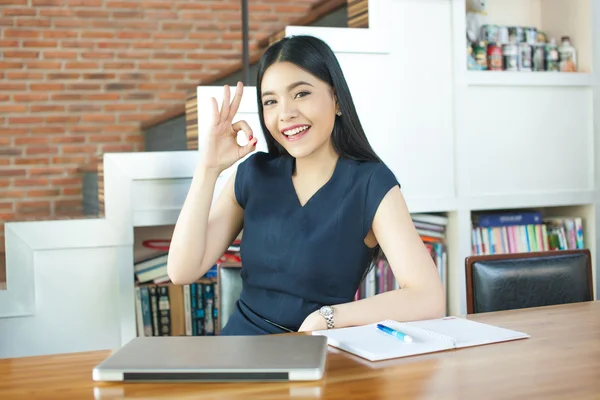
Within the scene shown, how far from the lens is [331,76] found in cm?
182

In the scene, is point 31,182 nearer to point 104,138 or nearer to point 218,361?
point 104,138

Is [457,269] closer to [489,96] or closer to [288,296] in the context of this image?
[489,96]

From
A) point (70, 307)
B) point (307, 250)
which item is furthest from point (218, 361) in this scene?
point (70, 307)

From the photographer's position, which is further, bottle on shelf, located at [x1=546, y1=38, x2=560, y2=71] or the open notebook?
bottle on shelf, located at [x1=546, y1=38, x2=560, y2=71]

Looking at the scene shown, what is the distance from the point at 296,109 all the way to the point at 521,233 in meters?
1.75

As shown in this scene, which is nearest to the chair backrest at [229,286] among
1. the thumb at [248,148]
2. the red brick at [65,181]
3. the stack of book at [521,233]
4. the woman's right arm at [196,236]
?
the woman's right arm at [196,236]

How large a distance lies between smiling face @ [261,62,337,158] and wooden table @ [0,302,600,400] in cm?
72

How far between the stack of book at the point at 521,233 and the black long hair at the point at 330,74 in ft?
4.68

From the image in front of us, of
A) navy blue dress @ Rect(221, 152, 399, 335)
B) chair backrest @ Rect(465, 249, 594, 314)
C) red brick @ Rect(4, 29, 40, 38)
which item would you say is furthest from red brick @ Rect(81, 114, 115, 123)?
chair backrest @ Rect(465, 249, 594, 314)

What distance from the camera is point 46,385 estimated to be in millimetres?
1035

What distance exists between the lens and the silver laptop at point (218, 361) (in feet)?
3.35

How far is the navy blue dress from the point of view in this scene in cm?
173

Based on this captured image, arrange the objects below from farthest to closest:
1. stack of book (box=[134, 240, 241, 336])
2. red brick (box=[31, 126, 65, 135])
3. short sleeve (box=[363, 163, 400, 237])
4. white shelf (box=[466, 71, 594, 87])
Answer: red brick (box=[31, 126, 65, 135]) < white shelf (box=[466, 71, 594, 87]) < stack of book (box=[134, 240, 241, 336]) < short sleeve (box=[363, 163, 400, 237])

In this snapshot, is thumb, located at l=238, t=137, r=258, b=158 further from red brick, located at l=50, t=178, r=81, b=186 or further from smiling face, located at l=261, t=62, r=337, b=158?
red brick, located at l=50, t=178, r=81, b=186
